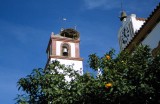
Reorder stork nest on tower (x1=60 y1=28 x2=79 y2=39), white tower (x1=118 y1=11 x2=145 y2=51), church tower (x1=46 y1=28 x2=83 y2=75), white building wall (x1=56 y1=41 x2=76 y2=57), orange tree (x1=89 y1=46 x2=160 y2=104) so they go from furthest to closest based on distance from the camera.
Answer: stork nest on tower (x1=60 y1=28 x2=79 y2=39), white building wall (x1=56 y1=41 x2=76 y2=57), church tower (x1=46 y1=28 x2=83 y2=75), white tower (x1=118 y1=11 x2=145 y2=51), orange tree (x1=89 y1=46 x2=160 y2=104)

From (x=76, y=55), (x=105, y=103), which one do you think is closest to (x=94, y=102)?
(x=105, y=103)

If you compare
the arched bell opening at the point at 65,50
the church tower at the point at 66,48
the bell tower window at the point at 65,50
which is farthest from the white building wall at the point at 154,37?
the bell tower window at the point at 65,50

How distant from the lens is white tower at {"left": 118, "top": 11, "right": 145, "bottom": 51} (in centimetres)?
1945

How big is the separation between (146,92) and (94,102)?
145cm

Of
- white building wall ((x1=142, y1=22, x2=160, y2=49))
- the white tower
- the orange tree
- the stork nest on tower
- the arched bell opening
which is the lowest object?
the orange tree

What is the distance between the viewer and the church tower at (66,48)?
32344 mm

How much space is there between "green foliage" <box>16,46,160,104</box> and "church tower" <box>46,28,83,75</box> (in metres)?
22.1

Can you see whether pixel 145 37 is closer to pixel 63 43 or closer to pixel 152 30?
pixel 152 30

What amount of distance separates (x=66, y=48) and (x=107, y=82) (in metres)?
26.4

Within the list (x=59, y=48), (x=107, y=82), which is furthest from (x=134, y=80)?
(x=59, y=48)

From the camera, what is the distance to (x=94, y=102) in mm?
8242

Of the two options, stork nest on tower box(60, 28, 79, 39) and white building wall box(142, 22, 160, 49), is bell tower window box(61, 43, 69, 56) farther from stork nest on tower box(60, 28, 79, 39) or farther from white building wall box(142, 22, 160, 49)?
white building wall box(142, 22, 160, 49)

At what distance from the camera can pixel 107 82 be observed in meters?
8.11

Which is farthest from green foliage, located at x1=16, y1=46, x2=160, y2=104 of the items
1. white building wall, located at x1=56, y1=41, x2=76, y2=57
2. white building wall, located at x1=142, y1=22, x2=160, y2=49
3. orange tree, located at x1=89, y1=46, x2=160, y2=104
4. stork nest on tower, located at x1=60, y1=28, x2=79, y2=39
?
stork nest on tower, located at x1=60, y1=28, x2=79, y2=39
